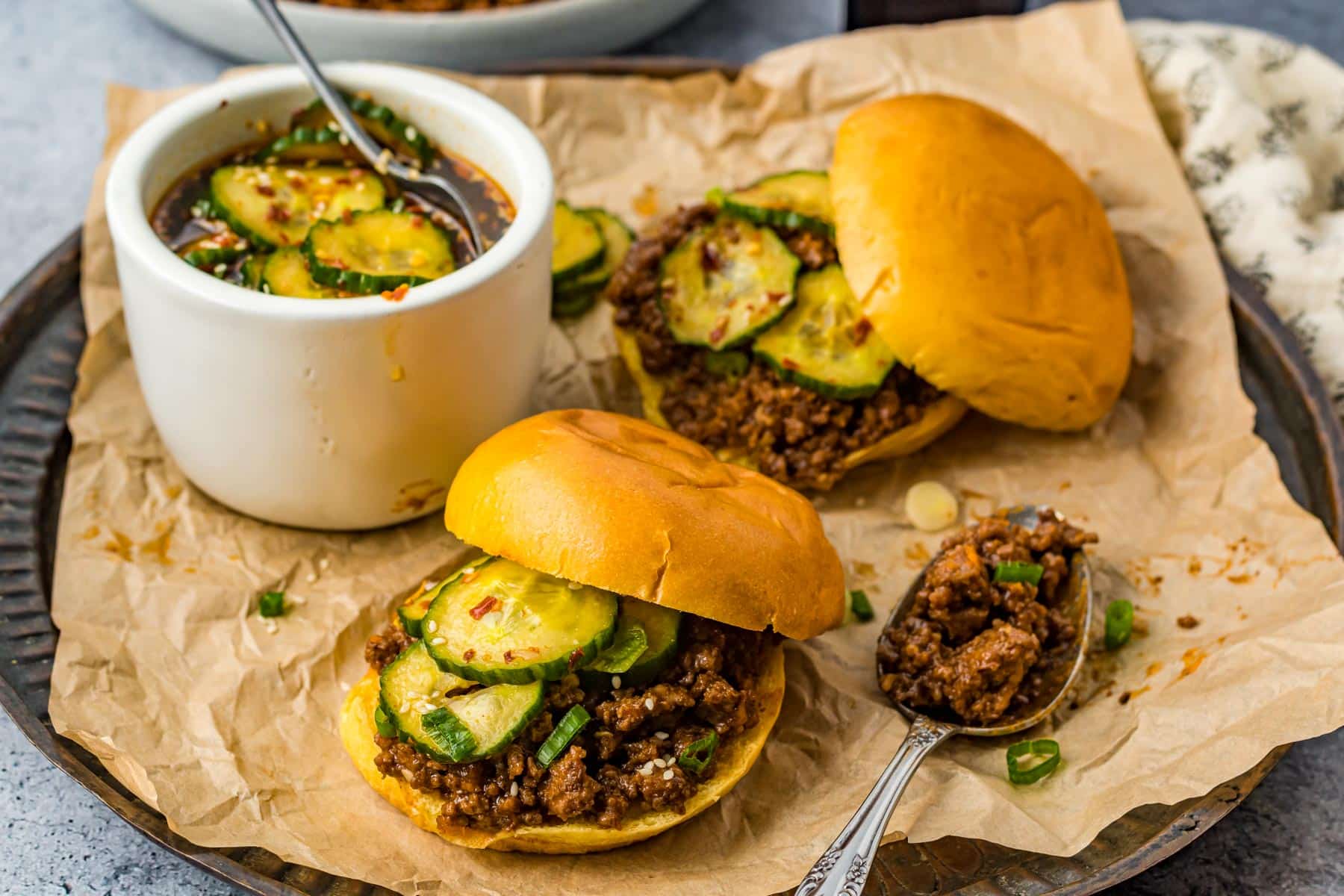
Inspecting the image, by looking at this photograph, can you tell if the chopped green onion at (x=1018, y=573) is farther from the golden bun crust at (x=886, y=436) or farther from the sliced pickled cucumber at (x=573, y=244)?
the sliced pickled cucumber at (x=573, y=244)

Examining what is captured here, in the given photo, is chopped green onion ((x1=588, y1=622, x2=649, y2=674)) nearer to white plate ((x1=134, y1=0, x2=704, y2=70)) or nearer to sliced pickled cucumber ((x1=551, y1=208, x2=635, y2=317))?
sliced pickled cucumber ((x1=551, y1=208, x2=635, y2=317))

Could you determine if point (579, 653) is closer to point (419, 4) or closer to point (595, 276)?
point (595, 276)

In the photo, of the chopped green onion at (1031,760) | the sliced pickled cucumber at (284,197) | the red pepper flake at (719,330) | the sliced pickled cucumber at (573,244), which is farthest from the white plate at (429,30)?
the chopped green onion at (1031,760)

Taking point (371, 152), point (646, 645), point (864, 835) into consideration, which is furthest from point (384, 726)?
point (371, 152)

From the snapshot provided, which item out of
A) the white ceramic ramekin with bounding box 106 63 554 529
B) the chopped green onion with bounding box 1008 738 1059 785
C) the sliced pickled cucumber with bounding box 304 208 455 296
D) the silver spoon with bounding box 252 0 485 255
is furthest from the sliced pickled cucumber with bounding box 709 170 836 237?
the chopped green onion with bounding box 1008 738 1059 785

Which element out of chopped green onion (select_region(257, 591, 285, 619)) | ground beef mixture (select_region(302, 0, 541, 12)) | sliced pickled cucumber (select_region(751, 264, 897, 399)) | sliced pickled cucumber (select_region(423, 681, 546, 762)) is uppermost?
ground beef mixture (select_region(302, 0, 541, 12))
